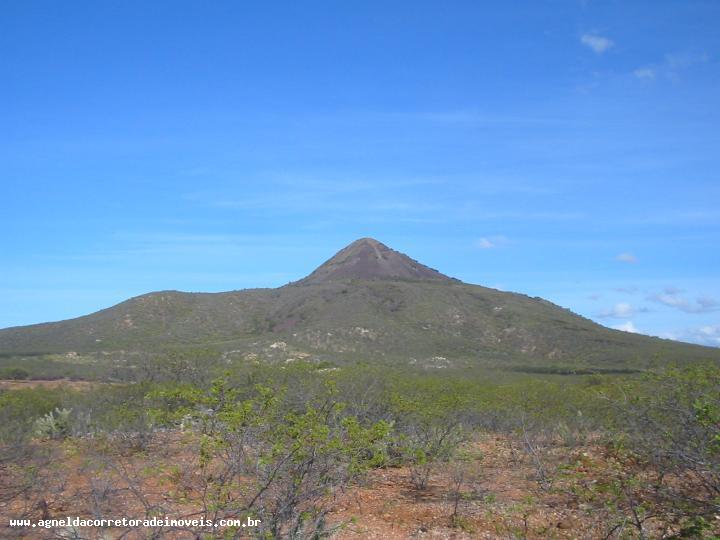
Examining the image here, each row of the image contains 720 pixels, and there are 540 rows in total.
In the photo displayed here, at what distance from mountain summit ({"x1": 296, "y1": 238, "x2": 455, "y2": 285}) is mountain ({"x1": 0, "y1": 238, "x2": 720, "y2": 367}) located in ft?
54.0

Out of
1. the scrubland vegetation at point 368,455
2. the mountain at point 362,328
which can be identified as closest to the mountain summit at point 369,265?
the mountain at point 362,328

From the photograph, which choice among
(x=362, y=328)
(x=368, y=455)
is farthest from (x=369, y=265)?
(x=368, y=455)

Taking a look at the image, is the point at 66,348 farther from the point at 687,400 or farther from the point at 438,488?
the point at 687,400

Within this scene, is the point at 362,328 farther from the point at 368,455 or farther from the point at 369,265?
the point at 368,455

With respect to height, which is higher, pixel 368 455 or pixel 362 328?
pixel 362 328

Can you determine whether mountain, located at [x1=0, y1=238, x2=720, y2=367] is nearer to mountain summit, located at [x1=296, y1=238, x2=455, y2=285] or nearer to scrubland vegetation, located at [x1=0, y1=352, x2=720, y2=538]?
mountain summit, located at [x1=296, y1=238, x2=455, y2=285]

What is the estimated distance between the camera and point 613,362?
44406mm

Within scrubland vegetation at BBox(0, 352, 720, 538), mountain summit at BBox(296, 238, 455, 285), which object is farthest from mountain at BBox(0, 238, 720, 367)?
scrubland vegetation at BBox(0, 352, 720, 538)

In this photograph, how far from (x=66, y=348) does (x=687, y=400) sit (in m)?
45.6

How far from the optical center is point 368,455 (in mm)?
10680

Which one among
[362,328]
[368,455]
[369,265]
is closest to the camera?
[368,455]

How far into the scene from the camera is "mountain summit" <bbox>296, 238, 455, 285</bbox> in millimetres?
88819

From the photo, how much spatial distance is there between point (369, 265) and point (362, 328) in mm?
39293

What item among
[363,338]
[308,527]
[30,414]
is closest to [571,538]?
[308,527]
